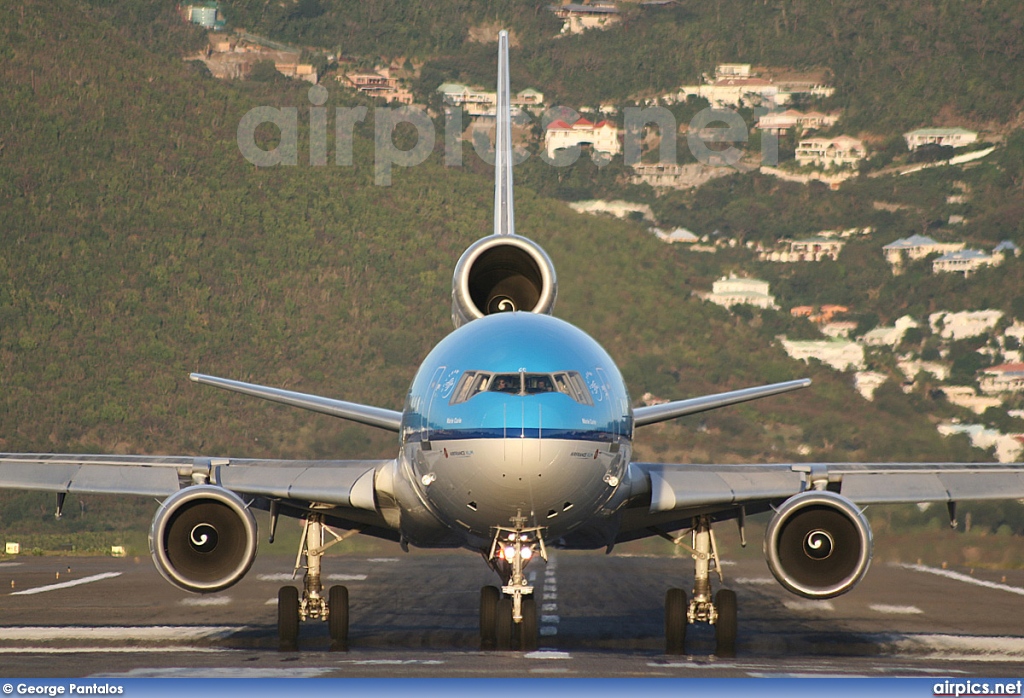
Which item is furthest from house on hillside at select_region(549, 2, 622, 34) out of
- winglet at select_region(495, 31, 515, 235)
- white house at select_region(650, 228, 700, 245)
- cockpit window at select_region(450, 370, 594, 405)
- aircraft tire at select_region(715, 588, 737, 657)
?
cockpit window at select_region(450, 370, 594, 405)

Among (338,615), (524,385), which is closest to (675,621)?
(338,615)

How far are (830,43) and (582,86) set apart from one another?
23404mm

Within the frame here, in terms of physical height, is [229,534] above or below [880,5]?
below

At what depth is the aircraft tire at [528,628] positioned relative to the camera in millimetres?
18125

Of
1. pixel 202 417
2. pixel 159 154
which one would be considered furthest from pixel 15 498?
pixel 159 154

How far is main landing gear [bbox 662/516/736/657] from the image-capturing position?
790 inches

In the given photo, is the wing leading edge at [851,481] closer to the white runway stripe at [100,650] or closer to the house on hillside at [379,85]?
the white runway stripe at [100,650]

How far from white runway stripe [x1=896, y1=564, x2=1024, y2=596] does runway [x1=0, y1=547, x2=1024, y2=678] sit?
9cm

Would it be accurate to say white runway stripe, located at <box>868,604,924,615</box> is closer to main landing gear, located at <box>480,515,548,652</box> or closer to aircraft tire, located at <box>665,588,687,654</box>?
aircraft tire, located at <box>665,588,687,654</box>

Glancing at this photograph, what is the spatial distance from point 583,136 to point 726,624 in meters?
118

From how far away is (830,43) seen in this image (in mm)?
137000

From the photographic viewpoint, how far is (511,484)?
1558 cm

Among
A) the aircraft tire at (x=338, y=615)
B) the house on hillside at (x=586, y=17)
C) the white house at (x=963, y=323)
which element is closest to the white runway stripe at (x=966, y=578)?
the aircraft tire at (x=338, y=615)

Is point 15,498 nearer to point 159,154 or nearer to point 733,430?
point 733,430
